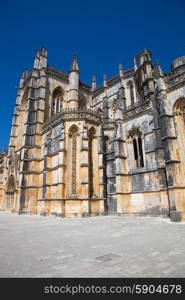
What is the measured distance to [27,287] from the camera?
3336 millimetres

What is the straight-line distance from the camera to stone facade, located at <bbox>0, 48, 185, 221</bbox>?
1530cm

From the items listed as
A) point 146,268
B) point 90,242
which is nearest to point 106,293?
point 146,268

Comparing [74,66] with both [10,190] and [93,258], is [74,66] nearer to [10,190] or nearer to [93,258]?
[10,190]

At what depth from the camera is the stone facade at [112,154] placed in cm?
1530

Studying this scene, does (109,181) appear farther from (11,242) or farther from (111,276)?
(111,276)

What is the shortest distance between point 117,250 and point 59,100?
30.8 metres

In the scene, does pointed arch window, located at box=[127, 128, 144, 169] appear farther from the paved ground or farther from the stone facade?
the paved ground

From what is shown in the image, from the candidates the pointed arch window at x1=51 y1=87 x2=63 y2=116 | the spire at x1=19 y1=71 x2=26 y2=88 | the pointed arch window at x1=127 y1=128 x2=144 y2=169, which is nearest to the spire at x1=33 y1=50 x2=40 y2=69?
the pointed arch window at x1=51 y1=87 x2=63 y2=116

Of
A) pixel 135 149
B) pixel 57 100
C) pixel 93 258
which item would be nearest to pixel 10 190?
pixel 57 100

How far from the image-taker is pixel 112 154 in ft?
73.0

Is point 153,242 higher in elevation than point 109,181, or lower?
lower

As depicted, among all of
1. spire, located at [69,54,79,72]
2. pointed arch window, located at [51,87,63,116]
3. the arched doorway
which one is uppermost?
spire, located at [69,54,79,72]

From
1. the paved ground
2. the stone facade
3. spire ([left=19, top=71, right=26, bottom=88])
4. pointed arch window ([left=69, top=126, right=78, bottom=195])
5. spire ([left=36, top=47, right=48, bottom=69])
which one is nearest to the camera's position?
the paved ground

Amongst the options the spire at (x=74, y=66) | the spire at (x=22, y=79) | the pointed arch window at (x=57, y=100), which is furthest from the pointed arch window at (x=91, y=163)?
the spire at (x=22, y=79)
